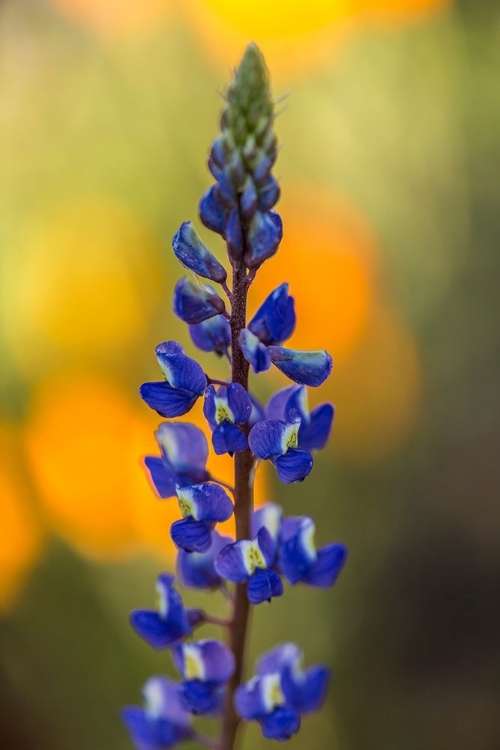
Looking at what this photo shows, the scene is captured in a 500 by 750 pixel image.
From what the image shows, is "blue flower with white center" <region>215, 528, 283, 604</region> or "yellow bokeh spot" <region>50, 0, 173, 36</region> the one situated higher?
"yellow bokeh spot" <region>50, 0, 173, 36</region>

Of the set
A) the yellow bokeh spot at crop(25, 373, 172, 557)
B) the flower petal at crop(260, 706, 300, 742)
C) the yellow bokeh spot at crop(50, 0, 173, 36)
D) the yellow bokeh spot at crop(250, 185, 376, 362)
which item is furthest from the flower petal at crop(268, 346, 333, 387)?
the yellow bokeh spot at crop(50, 0, 173, 36)

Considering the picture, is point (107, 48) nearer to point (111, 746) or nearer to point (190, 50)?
point (190, 50)

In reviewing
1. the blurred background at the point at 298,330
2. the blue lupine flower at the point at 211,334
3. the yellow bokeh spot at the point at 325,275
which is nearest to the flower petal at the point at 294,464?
the blue lupine flower at the point at 211,334

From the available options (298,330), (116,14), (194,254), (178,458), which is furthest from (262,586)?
(116,14)

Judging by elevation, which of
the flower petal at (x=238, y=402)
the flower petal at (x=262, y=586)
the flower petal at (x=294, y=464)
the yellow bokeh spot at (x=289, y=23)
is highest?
the yellow bokeh spot at (x=289, y=23)

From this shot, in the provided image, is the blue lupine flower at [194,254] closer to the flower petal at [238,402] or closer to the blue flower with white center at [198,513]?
the flower petal at [238,402]

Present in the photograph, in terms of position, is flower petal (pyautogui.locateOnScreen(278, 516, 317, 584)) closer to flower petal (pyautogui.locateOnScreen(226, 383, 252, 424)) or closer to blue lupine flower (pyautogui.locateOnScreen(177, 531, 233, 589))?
blue lupine flower (pyautogui.locateOnScreen(177, 531, 233, 589))

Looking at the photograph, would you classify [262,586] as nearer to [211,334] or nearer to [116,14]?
[211,334]
